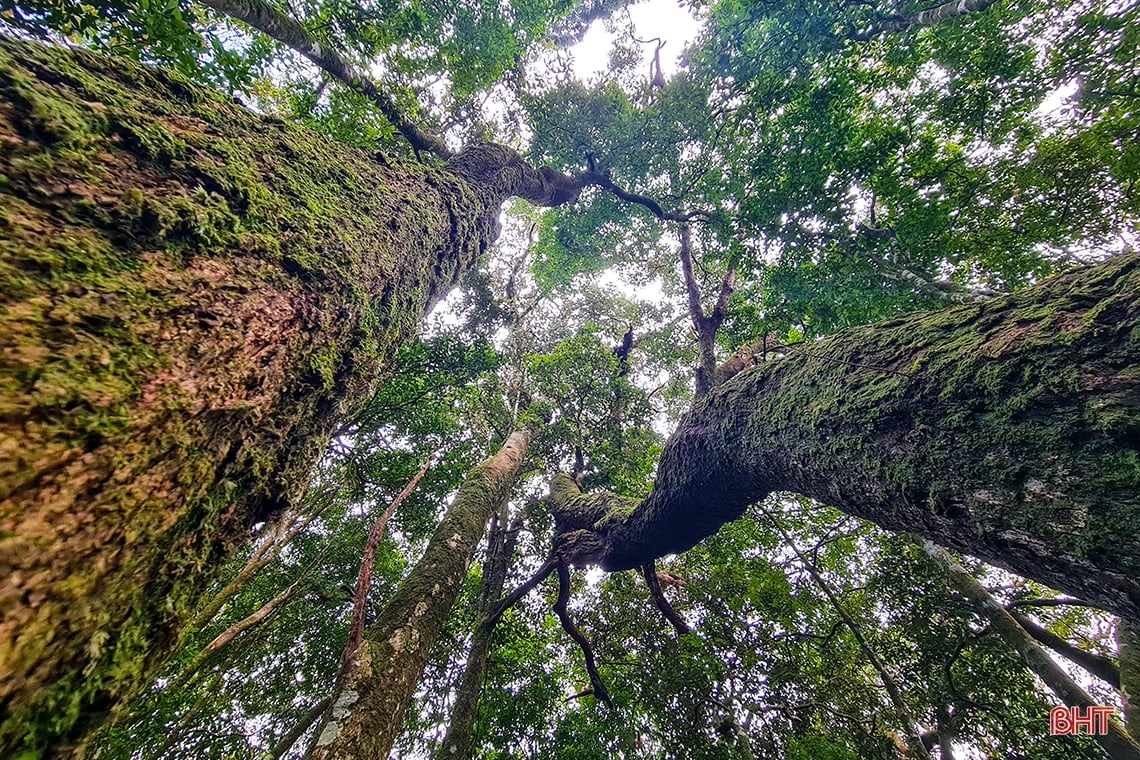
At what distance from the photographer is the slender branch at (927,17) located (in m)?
3.99

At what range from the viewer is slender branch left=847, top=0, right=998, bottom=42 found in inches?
157

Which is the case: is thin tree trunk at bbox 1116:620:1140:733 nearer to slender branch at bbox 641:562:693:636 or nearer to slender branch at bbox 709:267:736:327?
slender branch at bbox 641:562:693:636

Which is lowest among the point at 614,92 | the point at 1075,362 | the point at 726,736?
the point at 726,736

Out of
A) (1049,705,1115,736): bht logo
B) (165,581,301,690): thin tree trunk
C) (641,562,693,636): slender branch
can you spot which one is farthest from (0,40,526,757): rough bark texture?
(1049,705,1115,736): bht logo

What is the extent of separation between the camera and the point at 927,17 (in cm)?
431

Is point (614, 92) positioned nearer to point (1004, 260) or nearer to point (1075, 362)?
point (1004, 260)

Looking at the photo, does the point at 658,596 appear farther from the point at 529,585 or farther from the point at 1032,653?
the point at 1032,653

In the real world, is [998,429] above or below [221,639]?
above

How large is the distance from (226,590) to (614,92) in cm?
1059

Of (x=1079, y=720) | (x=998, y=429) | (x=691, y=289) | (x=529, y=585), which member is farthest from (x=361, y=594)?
(x=1079, y=720)

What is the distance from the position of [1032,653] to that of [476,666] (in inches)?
266

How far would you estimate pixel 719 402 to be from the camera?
3027mm

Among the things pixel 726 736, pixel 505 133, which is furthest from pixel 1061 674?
pixel 505 133

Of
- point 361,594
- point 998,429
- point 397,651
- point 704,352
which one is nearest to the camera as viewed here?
point 998,429
